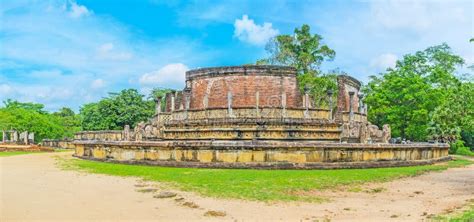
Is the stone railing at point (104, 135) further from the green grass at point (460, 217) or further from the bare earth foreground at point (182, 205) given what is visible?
the green grass at point (460, 217)

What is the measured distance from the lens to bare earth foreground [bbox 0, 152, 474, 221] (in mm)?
5645

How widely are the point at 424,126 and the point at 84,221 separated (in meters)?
25.2

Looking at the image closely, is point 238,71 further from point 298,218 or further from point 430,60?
point 430,60

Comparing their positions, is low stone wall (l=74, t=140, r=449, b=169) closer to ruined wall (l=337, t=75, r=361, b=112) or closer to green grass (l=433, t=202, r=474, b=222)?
green grass (l=433, t=202, r=474, b=222)

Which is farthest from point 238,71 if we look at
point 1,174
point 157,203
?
point 157,203

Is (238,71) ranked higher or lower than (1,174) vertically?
higher

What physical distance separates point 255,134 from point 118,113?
2426 centimetres

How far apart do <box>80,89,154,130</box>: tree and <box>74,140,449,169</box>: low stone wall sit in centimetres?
2546

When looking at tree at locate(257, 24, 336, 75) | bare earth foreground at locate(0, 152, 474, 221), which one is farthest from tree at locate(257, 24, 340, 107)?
bare earth foreground at locate(0, 152, 474, 221)

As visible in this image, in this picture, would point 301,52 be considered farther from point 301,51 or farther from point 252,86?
point 252,86

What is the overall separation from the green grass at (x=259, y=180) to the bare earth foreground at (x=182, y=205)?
53cm

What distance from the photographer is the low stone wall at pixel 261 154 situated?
11836mm

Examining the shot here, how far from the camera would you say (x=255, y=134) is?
17.3m

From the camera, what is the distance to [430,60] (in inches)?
1439
